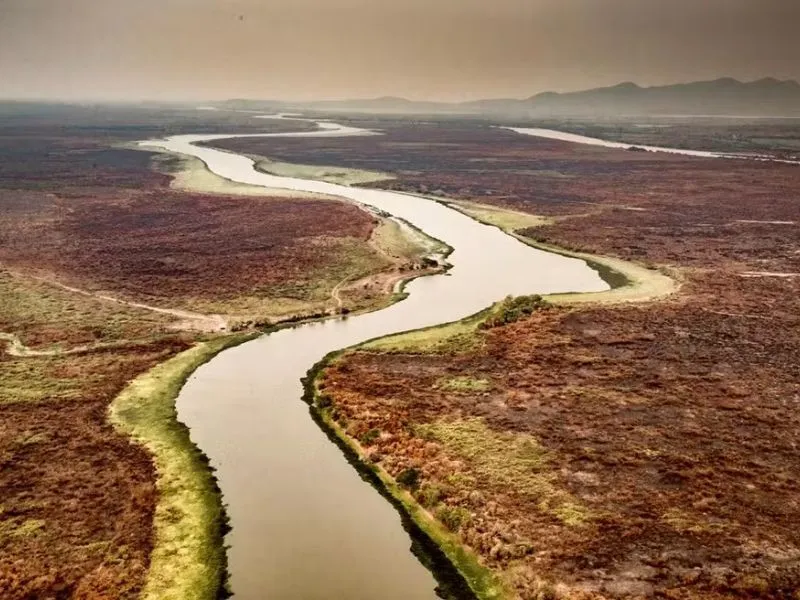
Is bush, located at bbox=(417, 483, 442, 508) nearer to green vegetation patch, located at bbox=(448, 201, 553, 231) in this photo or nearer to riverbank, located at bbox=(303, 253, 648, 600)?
riverbank, located at bbox=(303, 253, 648, 600)

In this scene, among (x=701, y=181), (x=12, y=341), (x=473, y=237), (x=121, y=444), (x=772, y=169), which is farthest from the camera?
(x=772, y=169)

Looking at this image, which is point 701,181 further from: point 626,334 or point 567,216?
point 626,334

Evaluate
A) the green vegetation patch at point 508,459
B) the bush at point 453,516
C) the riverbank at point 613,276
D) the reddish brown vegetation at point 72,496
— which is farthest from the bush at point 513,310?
the reddish brown vegetation at point 72,496

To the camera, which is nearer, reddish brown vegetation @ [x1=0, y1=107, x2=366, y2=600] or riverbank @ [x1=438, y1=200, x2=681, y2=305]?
reddish brown vegetation @ [x1=0, y1=107, x2=366, y2=600]

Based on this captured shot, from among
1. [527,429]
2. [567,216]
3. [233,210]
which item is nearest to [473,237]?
[567,216]

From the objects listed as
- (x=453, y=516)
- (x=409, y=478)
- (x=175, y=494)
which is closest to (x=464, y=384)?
(x=409, y=478)

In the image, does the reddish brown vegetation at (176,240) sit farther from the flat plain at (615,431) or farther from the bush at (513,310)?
the flat plain at (615,431)

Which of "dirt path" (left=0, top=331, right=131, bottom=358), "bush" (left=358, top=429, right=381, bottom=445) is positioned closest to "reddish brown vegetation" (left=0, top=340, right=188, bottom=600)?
"dirt path" (left=0, top=331, right=131, bottom=358)
